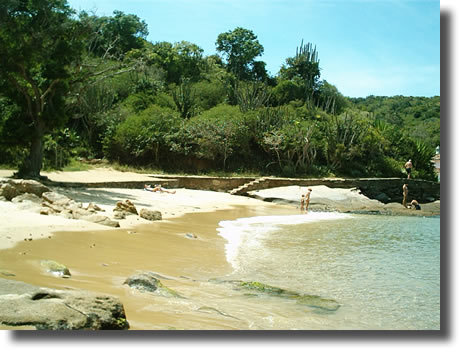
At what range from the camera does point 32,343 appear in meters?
3.31

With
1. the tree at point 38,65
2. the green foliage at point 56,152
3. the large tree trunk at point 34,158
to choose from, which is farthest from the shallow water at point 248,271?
the green foliage at point 56,152

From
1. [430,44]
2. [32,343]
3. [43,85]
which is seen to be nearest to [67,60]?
[43,85]

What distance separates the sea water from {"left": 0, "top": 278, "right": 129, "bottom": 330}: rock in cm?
141

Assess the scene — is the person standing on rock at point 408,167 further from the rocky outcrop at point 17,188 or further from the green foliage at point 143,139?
the rocky outcrop at point 17,188

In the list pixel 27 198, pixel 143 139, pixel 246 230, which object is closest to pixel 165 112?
pixel 143 139

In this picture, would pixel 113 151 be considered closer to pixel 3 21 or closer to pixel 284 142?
pixel 284 142

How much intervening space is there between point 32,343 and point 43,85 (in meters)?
14.3

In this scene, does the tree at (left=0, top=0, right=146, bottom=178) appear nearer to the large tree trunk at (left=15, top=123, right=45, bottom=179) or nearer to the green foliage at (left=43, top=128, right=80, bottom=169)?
the large tree trunk at (left=15, top=123, right=45, bottom=179)

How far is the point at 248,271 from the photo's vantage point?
7.43 metres

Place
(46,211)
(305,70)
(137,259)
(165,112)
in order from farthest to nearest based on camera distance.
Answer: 1. (305,70)
2. (165,112)
3. (46,211)
4. (137,259)

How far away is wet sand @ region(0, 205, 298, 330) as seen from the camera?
439 cm

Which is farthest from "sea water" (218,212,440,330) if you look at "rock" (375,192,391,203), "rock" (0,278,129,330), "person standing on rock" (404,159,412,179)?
"person standing on rock" (404,159,412,179)

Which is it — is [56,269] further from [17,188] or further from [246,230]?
[246,230]

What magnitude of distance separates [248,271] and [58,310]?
428cm
